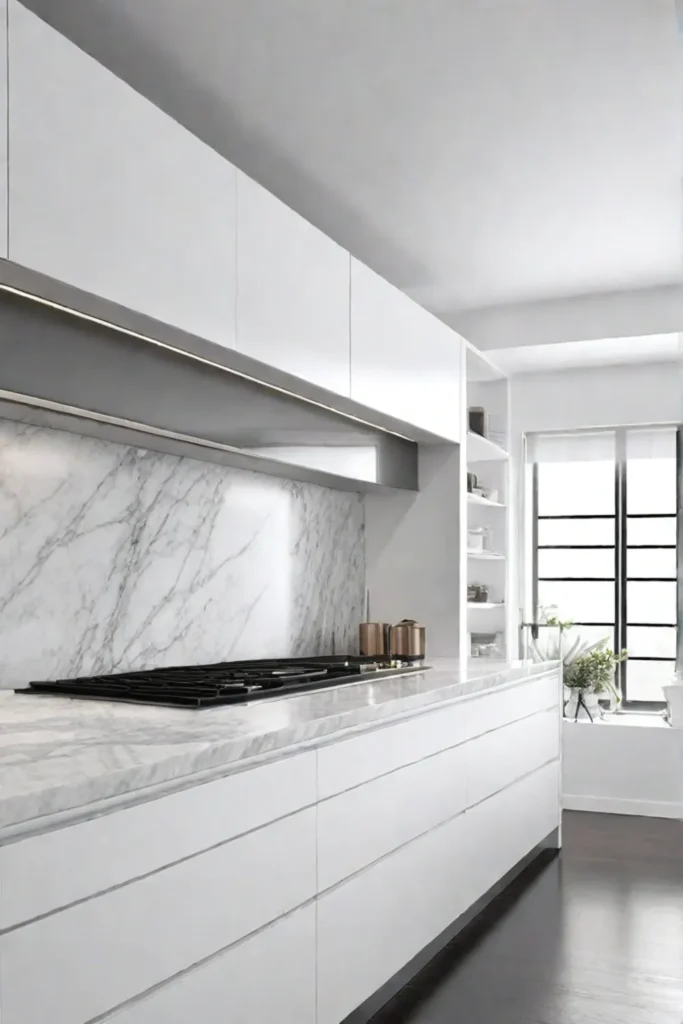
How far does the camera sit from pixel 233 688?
2.37 m

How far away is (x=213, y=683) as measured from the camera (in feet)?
8.08

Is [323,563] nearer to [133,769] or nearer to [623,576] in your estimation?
[623,576]

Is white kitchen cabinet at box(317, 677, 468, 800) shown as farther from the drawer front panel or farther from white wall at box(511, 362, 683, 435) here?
white wall at box(511, 362, 683, 435)

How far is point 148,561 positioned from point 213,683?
65cm

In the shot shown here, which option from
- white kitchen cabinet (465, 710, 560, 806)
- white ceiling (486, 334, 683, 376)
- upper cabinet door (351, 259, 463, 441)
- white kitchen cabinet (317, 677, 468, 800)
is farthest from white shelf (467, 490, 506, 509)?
white kitchen cabinet (317, 677, 468, 800)

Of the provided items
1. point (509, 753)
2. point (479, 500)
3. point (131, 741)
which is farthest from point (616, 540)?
point (131, 741)

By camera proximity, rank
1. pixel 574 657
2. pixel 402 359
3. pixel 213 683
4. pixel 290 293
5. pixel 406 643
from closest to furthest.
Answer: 1. pixel 213 683
2. pixel 290 293
3. pixel 402 359
4. pixel 406 643
5. pixel 574 657

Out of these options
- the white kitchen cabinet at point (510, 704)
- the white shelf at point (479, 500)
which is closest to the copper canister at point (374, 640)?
the white kitchen cabinet at point (510, 704)

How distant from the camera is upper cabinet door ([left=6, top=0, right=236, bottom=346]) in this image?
188cm

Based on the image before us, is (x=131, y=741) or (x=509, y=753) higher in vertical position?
(x=131, y=741)

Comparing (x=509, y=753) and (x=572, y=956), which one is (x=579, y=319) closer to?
(x=509, y=753)

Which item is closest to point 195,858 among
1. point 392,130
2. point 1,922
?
point 1,922

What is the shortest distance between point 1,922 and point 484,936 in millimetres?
2249

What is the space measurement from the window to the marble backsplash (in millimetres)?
1936
